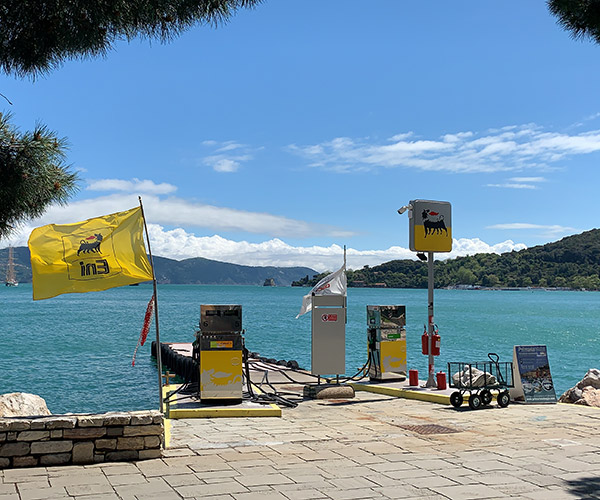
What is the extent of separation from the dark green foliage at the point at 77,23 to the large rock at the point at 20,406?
379 inches

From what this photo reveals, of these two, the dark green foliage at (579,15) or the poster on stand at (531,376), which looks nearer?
the dark green foliage at (579,15)

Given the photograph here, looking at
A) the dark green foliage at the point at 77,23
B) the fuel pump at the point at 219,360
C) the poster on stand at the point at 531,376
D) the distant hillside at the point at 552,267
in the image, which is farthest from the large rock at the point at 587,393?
the distant hillside at the point at 552,267

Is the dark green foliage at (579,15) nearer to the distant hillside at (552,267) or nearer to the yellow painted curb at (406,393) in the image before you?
the yellow painted curb at (406,393)

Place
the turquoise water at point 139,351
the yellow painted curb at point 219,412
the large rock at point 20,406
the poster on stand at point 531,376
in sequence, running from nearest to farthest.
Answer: the yellow painted curb at point 219,412 < the poster on stand at point 531,376 < the large rock at point 20,406 < the turquoise water at point 139,351

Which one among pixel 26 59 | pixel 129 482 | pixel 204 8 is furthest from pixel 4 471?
pixel 204 8

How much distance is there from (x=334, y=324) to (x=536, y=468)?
278 inches

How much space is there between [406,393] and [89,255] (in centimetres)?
813

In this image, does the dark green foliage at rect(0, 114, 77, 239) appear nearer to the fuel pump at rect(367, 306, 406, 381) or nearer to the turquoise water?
the fuel pump at rect(367, 306, 406, 381)

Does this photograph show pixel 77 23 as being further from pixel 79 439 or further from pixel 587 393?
pixel 587 393

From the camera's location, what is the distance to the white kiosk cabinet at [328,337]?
14508mm

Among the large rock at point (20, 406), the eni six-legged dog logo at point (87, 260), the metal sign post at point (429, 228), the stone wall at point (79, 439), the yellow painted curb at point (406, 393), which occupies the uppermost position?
the metal sign post at point (429, 228)

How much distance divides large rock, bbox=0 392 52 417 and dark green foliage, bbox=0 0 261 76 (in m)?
9.63

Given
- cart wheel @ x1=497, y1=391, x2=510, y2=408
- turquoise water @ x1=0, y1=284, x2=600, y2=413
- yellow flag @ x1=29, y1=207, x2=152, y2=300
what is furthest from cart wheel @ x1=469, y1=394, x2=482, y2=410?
turquoise water @ x1=0, y1=284, x2=600, y2=413

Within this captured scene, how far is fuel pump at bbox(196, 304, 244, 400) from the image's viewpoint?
1241 centimetres
